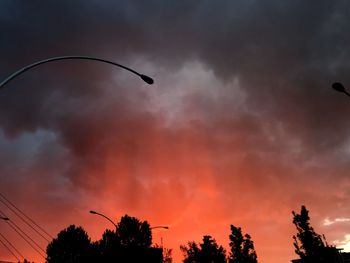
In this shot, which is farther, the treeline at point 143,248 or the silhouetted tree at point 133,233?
the silhouetted tree at point 133,233

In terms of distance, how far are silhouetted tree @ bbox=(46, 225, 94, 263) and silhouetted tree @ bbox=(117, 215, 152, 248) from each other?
975 cm

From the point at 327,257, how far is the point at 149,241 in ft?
170

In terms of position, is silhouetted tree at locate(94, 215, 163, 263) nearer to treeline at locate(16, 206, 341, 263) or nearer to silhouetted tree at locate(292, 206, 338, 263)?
treeline at locate(16, 206, 341, 263)

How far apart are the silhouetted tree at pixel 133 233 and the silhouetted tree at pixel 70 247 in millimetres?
9753

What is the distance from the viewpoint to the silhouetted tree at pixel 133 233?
96.6m

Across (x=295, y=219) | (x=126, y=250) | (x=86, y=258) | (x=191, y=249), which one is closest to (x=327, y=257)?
(x=295, y=219)

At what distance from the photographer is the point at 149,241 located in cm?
9775

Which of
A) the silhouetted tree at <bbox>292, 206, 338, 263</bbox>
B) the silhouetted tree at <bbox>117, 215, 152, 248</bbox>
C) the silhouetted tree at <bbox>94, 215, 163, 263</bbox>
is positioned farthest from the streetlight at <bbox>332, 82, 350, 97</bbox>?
the silhouetted tree at <bbox>117, 215, 152, 248</bbox>

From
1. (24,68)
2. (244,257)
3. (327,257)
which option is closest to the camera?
(24,68)

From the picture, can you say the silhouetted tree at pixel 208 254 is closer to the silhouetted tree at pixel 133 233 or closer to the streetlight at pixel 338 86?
the silhouetted tree at pixel 133 233

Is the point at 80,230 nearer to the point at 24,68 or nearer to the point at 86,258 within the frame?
the point at 86,258

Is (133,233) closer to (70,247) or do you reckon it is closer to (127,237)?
(127,237)

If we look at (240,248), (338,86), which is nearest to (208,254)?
(240,248)

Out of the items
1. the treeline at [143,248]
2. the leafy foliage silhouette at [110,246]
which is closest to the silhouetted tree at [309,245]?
the treeline at [143,248]
